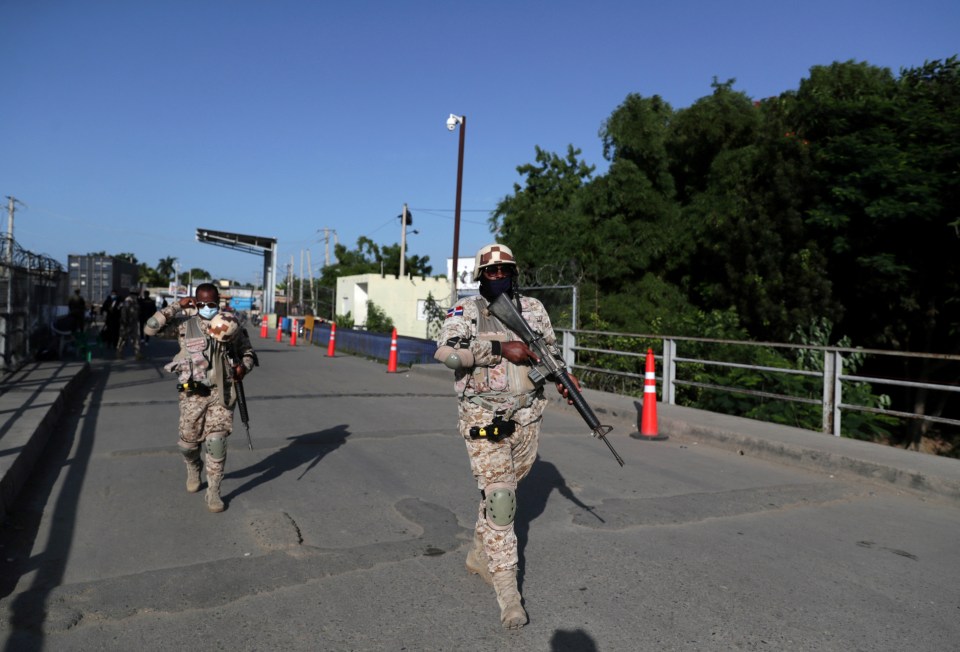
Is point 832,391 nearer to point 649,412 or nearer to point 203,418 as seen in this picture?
point 649,412

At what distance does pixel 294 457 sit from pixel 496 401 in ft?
13.8

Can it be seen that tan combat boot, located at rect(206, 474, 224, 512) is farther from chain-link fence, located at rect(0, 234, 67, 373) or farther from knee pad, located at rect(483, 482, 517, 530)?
chain-link fence, located at rect(0, 234, 67, 373)

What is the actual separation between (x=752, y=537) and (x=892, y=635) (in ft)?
5.07

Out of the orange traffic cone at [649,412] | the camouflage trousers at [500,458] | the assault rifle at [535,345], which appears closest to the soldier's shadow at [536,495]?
the camouflage trousers at [500,458]

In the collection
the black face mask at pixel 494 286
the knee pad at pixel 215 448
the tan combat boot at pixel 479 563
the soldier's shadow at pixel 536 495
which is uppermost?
the black face mask at pixel 494 286

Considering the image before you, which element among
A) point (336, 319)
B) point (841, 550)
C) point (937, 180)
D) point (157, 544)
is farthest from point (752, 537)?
point (336, 319)

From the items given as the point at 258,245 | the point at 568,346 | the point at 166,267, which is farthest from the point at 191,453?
the point at 166,267

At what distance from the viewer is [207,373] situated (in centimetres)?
557

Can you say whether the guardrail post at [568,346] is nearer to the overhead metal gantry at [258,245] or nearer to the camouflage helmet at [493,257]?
the camouflage helmet at [493,257]

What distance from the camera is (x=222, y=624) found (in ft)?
11.5

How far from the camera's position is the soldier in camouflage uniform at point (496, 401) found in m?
3.67

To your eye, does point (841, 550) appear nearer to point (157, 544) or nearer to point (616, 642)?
point (616, 642)

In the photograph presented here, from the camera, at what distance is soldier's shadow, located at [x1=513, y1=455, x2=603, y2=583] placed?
5.05m

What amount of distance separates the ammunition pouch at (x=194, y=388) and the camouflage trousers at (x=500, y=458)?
101 inches
